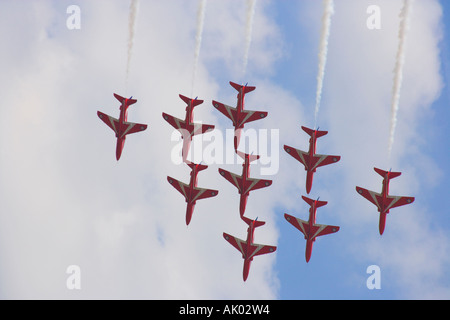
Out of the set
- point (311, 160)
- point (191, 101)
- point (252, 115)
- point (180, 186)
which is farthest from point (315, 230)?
point (191, 101)

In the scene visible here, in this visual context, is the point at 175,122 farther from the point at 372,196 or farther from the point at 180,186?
the point at 372,196

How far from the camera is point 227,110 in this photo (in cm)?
6700

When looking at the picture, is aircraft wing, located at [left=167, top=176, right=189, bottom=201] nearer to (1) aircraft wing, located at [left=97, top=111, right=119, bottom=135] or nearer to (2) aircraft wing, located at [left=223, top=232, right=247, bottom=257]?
(2) aircraft wing, located at [left=223, top=232, right=247, bottom=257]

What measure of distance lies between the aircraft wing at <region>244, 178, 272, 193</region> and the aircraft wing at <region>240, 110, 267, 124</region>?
3838 millimetres

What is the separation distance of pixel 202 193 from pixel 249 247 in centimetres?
491

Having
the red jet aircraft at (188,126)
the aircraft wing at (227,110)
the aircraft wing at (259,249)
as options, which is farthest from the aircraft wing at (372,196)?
the red jet aircraft at (188,126)

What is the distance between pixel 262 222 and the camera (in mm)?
67750

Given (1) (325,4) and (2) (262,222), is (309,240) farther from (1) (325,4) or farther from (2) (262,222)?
(1) (325,4)

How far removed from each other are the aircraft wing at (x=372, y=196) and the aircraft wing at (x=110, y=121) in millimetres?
15856

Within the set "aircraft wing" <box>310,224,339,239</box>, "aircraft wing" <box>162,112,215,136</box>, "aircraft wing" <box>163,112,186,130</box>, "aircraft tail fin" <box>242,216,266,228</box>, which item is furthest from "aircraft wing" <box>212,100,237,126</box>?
"aircraft wing" <box>310,224,339,239</box>

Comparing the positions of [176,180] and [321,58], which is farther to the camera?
[176,180]

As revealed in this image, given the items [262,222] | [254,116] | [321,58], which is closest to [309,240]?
[262,222]

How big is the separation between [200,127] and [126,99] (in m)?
4.96

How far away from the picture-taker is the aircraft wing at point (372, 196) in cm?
6675
